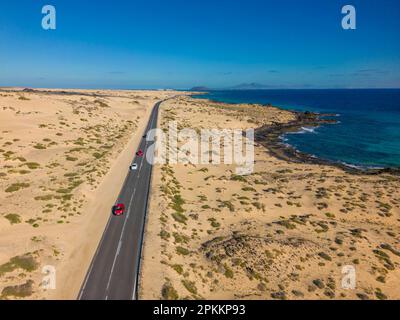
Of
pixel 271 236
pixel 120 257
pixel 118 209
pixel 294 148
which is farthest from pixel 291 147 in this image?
pixel 120 257

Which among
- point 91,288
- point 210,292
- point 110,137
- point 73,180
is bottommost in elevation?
point 210,292

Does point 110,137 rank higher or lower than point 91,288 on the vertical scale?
higher

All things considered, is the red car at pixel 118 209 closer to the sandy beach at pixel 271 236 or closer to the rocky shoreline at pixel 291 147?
the sandy beach at pixel 271 236

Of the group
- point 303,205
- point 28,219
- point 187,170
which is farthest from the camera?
point 187,170

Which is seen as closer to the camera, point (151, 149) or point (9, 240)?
point (9, 240)

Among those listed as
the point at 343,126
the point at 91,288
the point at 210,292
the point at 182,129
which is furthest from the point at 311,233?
the point at 343,126

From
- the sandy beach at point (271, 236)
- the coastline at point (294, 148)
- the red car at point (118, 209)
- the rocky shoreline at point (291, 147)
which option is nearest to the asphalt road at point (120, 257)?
the red car at point (118, 209)

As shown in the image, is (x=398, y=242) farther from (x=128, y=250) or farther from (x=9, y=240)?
(x=9, y=240)
